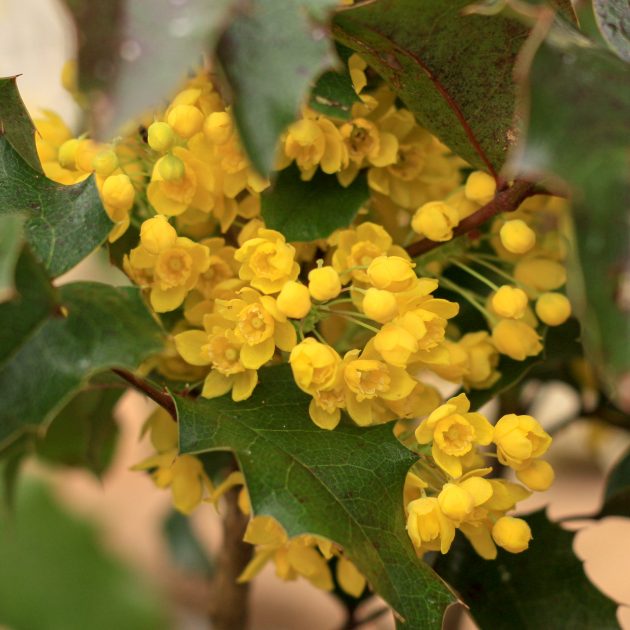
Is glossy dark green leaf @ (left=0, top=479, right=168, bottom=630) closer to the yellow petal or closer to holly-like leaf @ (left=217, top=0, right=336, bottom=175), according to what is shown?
the yellow petal

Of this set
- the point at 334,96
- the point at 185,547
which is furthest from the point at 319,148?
the point at 185,547

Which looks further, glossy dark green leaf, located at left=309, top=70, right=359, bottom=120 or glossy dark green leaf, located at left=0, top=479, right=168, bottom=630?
glossy dark green leaf, located at left=0, top=479, right=168, bottom=630

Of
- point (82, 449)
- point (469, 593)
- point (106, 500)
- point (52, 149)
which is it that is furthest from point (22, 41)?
point (469, 593)

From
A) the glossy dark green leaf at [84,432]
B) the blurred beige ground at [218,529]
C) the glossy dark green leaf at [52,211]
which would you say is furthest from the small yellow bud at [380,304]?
the blurred beige ground at [218,529]

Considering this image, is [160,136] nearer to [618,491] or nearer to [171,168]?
[171,168]

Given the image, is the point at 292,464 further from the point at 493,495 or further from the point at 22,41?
the point at 22,41

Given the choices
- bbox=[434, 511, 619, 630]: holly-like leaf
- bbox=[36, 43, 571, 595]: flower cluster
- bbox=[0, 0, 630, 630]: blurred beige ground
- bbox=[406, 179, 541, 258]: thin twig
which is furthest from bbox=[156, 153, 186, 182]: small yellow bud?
bbox=[0, 0, 630, 630]: blurred beige ground
